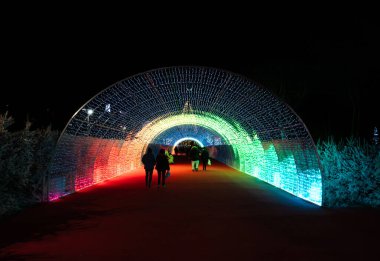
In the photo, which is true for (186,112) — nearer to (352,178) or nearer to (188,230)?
(352,178)

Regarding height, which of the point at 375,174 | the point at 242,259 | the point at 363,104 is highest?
the point at 363,104

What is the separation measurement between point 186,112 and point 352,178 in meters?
13.7

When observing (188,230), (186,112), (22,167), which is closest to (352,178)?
(188,230)

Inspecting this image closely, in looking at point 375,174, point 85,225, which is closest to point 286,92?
point 375,174

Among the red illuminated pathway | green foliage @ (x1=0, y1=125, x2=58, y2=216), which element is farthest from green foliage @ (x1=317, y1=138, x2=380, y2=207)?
green foliage @ (x1=0, y1=125, x2=58, y2=216)

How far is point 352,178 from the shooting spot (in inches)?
436

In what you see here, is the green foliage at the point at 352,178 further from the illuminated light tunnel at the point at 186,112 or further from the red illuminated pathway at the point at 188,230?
the red illuminated pathway at the point at 188,230

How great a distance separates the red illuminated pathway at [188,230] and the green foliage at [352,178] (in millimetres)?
723

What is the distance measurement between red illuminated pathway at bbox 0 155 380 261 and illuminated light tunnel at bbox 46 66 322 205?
124 cm

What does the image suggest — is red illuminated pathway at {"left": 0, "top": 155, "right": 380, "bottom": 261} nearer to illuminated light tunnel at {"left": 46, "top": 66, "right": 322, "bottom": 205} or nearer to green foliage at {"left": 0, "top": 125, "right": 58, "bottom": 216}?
green foliage at {"left": 0, "top": 125, "right": 58, "bottom": 216}

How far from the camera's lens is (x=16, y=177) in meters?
9.86

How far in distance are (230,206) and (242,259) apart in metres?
4.89

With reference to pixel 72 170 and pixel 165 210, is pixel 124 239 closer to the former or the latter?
pixel 165 210

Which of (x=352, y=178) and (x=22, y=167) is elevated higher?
(x=22, y=167)
